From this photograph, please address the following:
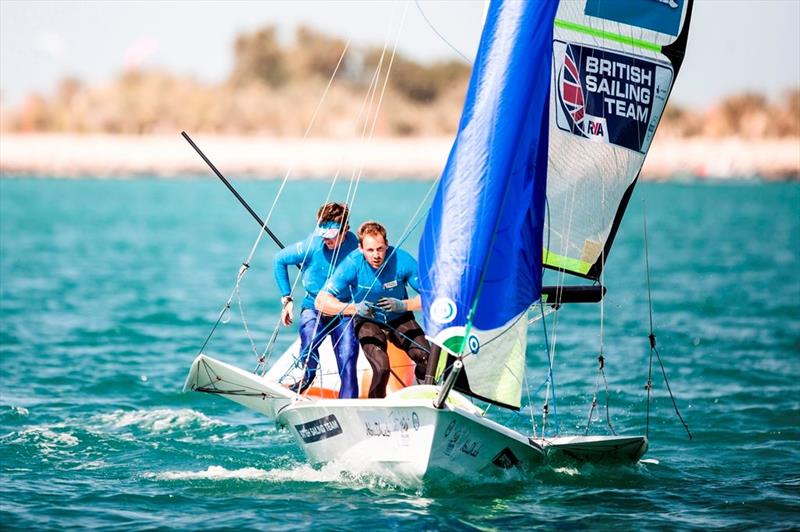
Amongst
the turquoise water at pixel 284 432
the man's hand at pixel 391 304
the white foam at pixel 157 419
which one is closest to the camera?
the turquoise water at pixel 284 432

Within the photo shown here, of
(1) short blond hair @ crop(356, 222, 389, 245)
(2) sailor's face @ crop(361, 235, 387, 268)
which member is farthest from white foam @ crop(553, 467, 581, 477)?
(1) short blond hair @ crop(356, 222, 389, 245)

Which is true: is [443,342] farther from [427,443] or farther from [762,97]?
[762,97]

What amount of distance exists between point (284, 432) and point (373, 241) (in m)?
3.55

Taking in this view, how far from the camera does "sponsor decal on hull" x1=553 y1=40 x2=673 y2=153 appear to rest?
422 inches

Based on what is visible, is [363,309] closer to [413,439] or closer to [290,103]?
[413,439]

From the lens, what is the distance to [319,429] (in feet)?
35.1

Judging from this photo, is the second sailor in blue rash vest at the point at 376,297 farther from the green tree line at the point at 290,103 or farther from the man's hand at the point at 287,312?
the green tree line at the point at 290,103

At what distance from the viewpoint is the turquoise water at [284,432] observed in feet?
34.2

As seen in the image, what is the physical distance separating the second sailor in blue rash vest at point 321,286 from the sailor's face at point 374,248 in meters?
0.44

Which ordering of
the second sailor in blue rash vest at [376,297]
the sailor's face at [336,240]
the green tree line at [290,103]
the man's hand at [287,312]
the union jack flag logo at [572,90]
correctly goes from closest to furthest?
the union jack flag logo at [572,90] → the second sailor in blue rash vest at [376,297] → the sailor's face at [336,240] → the man's hand at [287,312] → the green tree line at [290,103]

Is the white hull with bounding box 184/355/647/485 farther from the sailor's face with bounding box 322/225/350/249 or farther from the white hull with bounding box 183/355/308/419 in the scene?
the sailor's face with bounding box 322/225/350/249

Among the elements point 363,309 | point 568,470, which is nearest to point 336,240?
point 363,309

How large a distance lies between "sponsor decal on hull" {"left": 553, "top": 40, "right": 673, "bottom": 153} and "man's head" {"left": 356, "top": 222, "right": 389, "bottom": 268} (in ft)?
6.03

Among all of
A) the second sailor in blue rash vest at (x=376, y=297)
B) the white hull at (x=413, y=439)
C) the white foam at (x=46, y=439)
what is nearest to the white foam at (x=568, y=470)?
the white hull at (x=413, y=439)
